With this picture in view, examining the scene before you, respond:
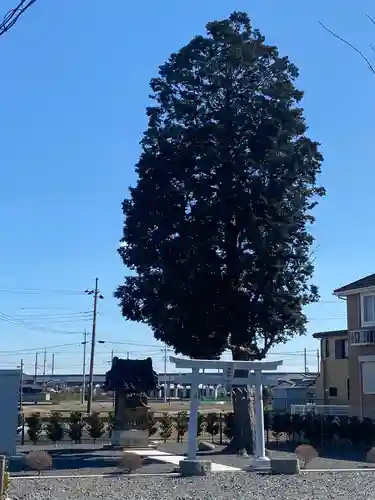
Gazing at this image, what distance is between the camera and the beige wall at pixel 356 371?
117ft

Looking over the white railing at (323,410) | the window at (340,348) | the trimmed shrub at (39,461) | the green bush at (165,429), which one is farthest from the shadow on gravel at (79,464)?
the window at (340,348)

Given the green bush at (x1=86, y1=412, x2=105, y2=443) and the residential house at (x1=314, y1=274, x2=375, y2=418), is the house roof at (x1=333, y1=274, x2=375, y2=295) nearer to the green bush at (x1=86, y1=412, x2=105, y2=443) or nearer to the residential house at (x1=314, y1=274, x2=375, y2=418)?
the residential house at (x1=314, y1=274, x2=375, y2=418)

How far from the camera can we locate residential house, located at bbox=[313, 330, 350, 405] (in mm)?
46875

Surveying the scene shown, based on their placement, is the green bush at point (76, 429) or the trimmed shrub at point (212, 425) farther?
the trimmed shrub at point (212, 425)

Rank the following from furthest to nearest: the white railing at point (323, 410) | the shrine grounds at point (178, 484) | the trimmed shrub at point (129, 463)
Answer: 1. the white railing at point (323, 410)
2. the trimmed shrub at point (129, 463)
3. the shrine grounds at point (178, 484)

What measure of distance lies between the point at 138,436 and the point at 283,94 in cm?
1307

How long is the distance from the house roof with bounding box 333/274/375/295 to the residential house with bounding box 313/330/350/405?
30.8 feet

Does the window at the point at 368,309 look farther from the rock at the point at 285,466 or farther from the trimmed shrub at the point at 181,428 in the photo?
the rock at the point at 285,466

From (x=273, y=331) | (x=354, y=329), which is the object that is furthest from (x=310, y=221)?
(x=354, y=329)

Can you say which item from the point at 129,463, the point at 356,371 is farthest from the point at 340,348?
the point at 129,463

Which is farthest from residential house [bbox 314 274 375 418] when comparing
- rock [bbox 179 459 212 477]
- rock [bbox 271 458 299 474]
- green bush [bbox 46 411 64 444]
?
rock [bbox 179 459 212 477]

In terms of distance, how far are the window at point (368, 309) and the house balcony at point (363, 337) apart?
452 millimetres

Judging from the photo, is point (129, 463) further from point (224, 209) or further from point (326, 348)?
point (326, 348)

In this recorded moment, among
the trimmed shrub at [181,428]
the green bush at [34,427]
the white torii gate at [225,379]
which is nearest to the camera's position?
the white torii gate at [225,379]
